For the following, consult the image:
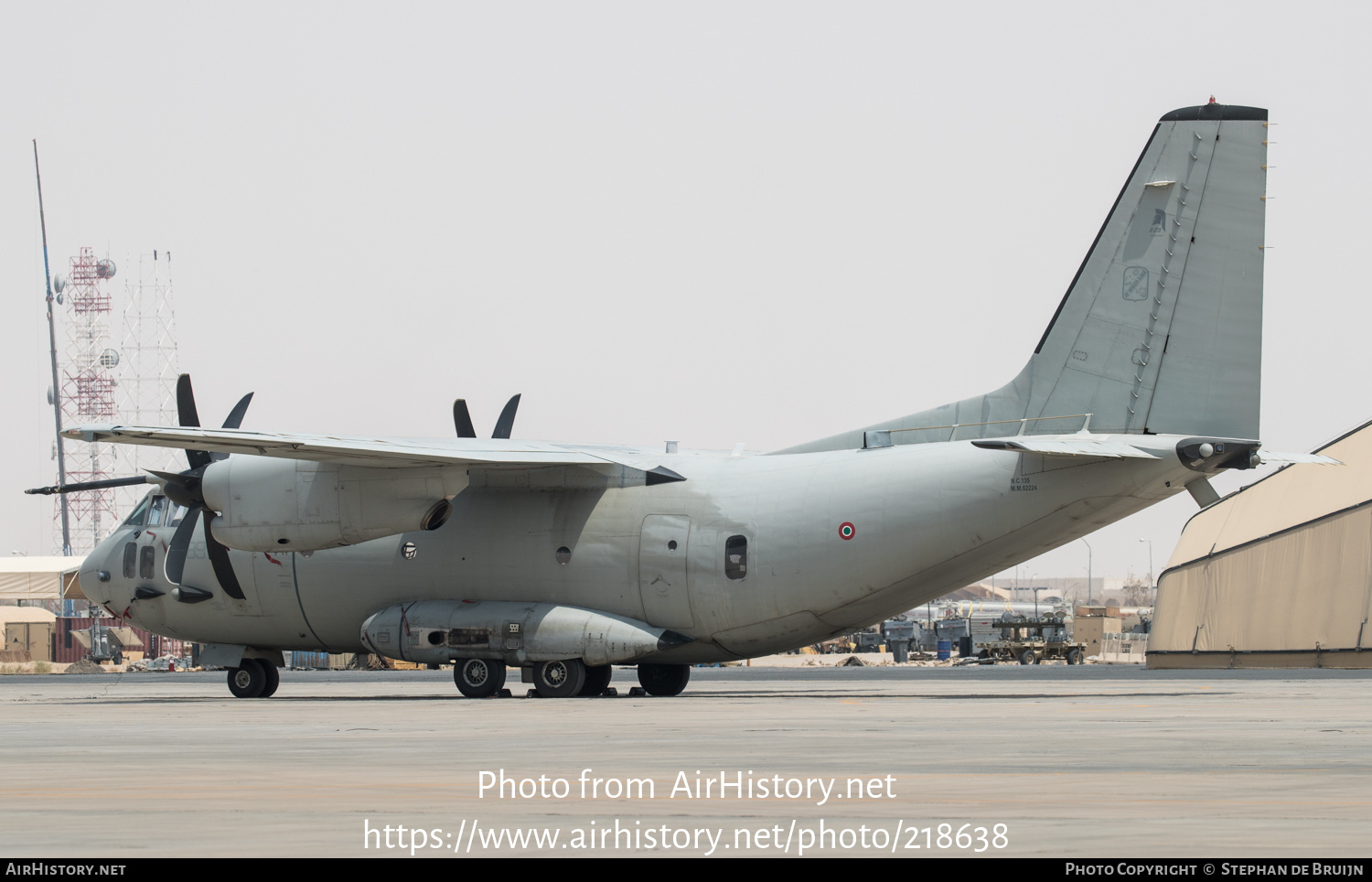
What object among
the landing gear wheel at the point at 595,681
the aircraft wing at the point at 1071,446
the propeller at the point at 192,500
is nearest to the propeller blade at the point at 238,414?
the propeller at the point at 192,500

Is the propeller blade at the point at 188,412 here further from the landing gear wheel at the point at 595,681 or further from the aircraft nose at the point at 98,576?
the landing gear wheel at the point at 595,681

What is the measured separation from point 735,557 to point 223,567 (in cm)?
1054

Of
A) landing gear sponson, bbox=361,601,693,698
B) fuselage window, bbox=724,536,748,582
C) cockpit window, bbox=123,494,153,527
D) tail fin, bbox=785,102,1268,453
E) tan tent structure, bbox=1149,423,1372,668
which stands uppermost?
tail fin, bbox=785,102,1268,453

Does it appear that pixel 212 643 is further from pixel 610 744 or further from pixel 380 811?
pixel 380 811

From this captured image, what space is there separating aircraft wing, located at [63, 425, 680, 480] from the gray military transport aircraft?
3.1 inches

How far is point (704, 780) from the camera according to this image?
11.8 m

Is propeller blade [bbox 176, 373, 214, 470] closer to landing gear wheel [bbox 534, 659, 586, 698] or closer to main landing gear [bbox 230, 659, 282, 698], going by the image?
main landing gear [bbox 230, 659, 282, 698]

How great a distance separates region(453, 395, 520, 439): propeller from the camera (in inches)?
1244

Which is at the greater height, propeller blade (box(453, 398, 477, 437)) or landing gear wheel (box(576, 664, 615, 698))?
propeller blade (box(453, 398, 477, 437))

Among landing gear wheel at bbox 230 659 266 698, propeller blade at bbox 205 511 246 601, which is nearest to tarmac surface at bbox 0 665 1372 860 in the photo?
propeller blade at bbox 205 511 246 601

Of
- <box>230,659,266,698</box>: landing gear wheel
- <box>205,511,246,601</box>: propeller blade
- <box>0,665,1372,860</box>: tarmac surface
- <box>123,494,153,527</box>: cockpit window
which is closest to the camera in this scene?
<box>0,665,1372,860</box>: tarmac surface

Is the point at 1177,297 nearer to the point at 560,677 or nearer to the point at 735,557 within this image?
the point at 735,557
